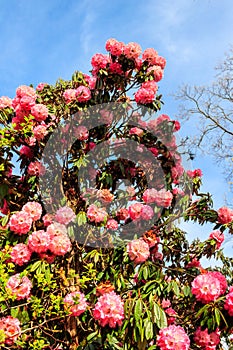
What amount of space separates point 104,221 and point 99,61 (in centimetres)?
139

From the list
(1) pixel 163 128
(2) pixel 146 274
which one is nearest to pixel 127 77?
(1) pixel 163 128

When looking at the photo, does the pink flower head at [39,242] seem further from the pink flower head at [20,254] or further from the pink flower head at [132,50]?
the pink flower head at [132,50]

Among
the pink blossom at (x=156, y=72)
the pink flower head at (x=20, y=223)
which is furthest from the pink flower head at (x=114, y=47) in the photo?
the pink flower head at (x=20, y=223)

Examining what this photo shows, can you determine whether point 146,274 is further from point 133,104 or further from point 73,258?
point 133,104

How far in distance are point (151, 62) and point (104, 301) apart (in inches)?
87.9

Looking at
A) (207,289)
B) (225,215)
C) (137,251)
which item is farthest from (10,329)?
(225,215)

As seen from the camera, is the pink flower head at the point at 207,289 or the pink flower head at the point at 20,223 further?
the pink flower head at the point at 20,223

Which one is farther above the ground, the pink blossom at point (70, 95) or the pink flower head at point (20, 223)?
the pink blossom at point (70, 95)

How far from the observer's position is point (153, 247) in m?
3.60

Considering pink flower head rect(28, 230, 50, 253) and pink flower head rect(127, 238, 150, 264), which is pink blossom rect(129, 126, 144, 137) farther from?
pink flower head rect(28, 230, 50, 253)

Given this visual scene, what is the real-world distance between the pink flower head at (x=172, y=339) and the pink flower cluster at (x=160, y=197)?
1.11m

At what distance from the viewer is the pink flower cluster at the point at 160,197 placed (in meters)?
3.53

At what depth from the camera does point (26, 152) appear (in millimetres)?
3561

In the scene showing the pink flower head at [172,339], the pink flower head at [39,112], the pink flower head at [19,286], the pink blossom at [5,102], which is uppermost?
the pink blossom at [5,102]
